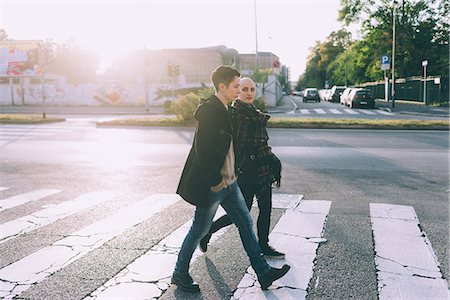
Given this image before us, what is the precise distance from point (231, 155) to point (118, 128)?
648 inches

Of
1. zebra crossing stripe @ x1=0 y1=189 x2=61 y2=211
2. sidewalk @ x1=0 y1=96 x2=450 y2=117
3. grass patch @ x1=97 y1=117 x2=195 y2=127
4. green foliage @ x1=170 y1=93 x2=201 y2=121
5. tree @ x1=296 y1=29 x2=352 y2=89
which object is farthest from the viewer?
tree @ x1=296 y1=29 x2=352 y2=89

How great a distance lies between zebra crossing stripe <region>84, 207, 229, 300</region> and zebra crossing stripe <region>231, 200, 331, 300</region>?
69cm

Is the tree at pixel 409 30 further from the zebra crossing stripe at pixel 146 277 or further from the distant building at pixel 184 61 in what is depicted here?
the zebra crossing stripe at pixel 146 277

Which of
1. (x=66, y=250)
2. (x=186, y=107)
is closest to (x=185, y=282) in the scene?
(x=66, y=250)

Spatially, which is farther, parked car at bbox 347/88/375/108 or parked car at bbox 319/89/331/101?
parked car at bbox 319/89/331/101

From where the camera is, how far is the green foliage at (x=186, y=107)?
19672 mm

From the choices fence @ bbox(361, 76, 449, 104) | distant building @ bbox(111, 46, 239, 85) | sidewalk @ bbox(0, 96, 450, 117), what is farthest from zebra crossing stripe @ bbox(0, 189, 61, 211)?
distant building @ bbox(111, 46, 239, 85)

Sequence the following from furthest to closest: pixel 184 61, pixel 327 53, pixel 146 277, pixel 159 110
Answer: pixel 327 53
pixel 184 61
pixel 159 110
pixel 146 277

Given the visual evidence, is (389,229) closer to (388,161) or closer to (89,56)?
(388,161)

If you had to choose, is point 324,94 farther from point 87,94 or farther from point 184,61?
point 87,94

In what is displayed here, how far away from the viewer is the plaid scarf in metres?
4.29

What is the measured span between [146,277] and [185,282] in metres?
0.47

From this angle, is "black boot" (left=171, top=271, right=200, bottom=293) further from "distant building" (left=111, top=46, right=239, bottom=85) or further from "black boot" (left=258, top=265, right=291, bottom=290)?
"distant building" (left=111, top=46, right=239, bottom=85)

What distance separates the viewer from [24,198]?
735 cm
